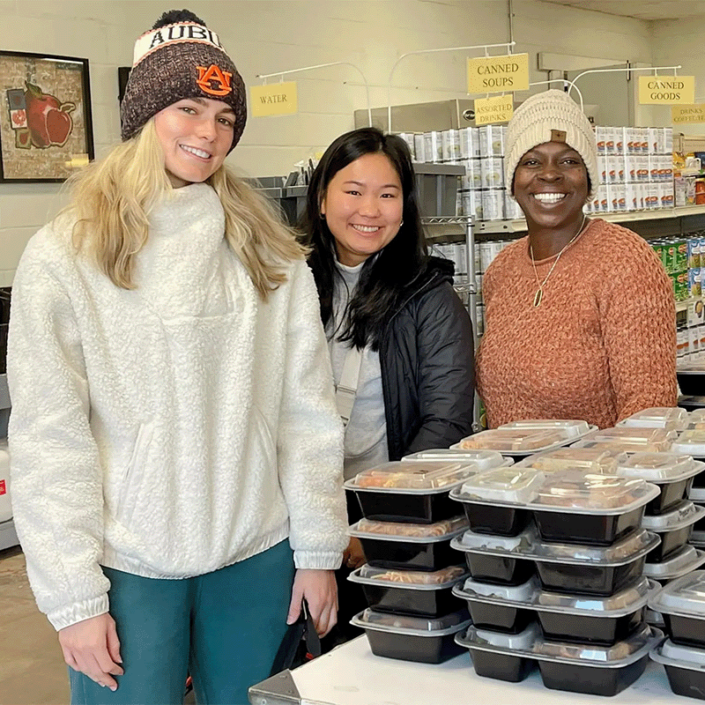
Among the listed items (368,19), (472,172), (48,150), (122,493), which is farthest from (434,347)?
(368,19)

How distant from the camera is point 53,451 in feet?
5.06

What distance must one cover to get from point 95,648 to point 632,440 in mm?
892

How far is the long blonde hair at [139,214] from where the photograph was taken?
1.58 meters

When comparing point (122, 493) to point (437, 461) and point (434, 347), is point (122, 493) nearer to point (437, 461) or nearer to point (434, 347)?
point (437, 461)

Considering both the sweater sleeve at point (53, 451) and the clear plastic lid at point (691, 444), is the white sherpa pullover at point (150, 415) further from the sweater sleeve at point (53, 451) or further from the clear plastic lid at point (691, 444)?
the clear plastic lid at point (691, 444)

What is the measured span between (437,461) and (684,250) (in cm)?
409

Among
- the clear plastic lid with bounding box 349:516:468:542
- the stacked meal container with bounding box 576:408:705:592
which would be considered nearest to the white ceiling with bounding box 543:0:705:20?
the stacked meal container with bounding box 576:408:705:592

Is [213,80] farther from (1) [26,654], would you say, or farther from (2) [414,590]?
(1) [26,654]

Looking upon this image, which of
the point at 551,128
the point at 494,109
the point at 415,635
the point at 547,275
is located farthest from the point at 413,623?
the point at 494,109

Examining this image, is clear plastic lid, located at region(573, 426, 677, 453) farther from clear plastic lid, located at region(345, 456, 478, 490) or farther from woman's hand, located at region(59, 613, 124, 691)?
woman's hand, located at region(59, 613, 124, 691)

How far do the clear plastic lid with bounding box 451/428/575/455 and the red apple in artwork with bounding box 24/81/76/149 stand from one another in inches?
151

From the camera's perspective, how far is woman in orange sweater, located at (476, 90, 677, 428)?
6.82ft

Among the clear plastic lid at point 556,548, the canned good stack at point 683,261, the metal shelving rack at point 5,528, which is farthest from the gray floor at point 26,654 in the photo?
the canned good stack at point 683,261

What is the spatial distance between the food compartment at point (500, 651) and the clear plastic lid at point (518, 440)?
314mm
